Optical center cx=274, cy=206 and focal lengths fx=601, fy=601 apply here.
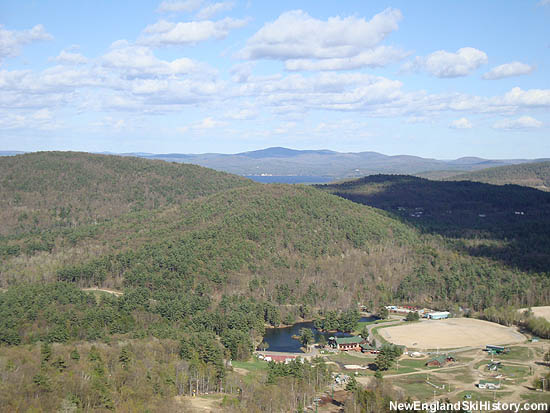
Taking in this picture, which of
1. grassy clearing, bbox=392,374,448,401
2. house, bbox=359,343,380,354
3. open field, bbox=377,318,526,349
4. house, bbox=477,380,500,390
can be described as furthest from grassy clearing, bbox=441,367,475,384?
house, bbox=359,343,380,354

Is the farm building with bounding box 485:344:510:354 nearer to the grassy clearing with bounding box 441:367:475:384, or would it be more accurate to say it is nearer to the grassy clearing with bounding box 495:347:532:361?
the grassy clearing with bounding box 495:347:532:361

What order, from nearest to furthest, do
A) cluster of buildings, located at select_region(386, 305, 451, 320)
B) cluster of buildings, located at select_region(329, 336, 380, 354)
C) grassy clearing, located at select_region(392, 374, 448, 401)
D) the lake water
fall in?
grassy clearing, located at select_region(392, 374, 448, 401), cluster of buildings, located at select_region(329, 336, 380, 354), the lake water, cluster of buildings, located at select_region(386, 305, 451, 320)

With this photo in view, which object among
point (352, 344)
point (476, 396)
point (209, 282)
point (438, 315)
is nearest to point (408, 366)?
point (352, 344)

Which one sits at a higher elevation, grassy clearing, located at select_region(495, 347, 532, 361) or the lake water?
grassy clearing, located at select_region(495, 347, 532, 361)

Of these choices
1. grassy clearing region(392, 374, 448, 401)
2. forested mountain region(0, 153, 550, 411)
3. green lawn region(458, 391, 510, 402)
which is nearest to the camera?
green lawn region(458, 391, 510, 402)

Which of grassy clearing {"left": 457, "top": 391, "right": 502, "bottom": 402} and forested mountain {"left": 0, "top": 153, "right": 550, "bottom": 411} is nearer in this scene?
grassy clearing {"left": 457, "top": 391, "right": 502, "bottom": 402}

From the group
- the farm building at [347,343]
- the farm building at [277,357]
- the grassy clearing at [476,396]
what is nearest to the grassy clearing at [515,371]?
the grassy clearing at [476,396]
